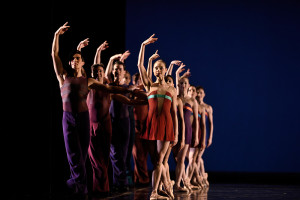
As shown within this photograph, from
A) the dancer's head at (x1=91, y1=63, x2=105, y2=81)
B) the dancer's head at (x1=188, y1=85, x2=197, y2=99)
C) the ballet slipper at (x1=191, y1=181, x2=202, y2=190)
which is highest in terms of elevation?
the dancer's head at (x1=91, y1=63, x2=105, y2=81)

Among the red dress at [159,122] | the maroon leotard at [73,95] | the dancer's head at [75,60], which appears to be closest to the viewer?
the maroon leotard at [73,95]

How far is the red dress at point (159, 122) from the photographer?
4387 millimetres

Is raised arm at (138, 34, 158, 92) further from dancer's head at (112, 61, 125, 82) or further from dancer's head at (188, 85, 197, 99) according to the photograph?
dancer's head at (188, 85, 197, 99)

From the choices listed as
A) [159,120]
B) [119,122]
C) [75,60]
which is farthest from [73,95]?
[119,122]

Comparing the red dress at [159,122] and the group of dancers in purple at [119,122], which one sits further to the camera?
the red dress at [159,122]

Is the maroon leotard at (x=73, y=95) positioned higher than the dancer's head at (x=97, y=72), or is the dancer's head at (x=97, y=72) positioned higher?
the dancer's head at (x=97, y=72)

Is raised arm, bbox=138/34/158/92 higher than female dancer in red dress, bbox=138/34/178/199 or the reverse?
higher

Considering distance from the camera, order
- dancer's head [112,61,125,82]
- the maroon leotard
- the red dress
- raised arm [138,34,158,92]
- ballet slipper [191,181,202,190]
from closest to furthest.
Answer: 1. the maroon leotard
2. the red dress
3. raised arm [138,34,158,92]
4. dancer's head [112,61,125,82]
5. ballet slipper [191,181,202,190]

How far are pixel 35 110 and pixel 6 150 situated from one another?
2.11 ft

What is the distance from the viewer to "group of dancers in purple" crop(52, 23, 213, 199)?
4117 millimetres

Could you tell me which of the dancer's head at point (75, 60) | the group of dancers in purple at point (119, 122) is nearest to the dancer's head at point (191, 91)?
the group of dancers in purple at point (119, 122)

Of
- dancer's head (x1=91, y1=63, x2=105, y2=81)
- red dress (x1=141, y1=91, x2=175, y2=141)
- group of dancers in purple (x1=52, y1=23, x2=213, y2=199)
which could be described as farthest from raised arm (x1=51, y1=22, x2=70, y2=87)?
red dress (x1=141, y1=91, x2=175, y2=141)

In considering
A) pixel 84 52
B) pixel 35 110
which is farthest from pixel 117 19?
pixel 35 110

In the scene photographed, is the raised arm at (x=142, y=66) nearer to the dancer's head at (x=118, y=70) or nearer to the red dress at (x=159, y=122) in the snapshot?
the red dress at (x=159, y=122)
